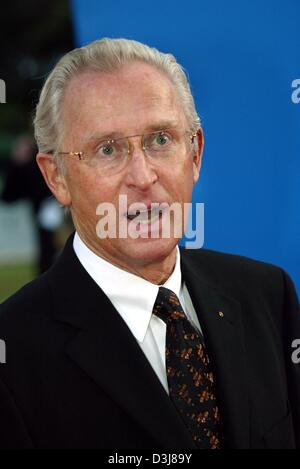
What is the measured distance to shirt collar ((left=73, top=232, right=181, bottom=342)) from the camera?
2094mm

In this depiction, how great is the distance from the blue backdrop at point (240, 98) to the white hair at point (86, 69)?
17.0 inches

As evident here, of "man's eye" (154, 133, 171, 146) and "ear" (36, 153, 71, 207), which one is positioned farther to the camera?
"ear" (36, 153, 71, 207)

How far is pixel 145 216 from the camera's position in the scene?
2.04 m

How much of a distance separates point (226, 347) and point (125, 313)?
0.30 meters

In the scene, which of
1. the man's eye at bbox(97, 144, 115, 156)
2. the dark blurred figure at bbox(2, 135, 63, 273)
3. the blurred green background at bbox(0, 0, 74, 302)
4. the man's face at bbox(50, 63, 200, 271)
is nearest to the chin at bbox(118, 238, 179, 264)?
the man's face at bbox(50, 63, 200, 271)

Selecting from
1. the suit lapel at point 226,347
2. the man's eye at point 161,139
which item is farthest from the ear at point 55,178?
the suit lapel at point 226,347

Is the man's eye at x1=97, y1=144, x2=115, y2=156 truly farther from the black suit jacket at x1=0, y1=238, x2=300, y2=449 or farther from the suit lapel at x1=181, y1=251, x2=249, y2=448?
the suit lapel at x1=181, y1=251, x2=249, y2=448

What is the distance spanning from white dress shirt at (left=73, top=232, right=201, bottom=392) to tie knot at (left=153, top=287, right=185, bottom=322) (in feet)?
0.04

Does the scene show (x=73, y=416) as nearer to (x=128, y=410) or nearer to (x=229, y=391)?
(x=128, y=410)

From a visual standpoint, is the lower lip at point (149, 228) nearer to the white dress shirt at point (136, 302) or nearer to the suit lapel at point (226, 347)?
the white dress shirt at point (136, 302)

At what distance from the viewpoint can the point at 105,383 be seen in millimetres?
1944

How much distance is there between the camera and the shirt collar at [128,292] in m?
2.09

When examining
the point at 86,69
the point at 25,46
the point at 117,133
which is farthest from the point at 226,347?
the point at 25,46

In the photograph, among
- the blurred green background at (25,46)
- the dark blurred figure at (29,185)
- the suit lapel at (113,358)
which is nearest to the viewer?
the suit lapel at (113,358)
